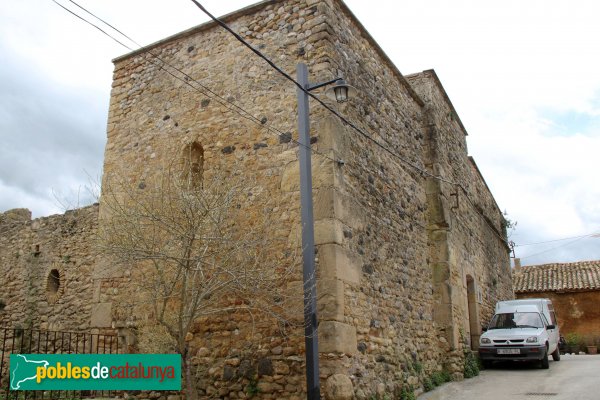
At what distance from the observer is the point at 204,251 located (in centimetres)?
639

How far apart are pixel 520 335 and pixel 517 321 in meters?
1.16

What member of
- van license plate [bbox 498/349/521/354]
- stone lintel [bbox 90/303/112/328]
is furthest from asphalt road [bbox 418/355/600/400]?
stone lintel [bbox 90/303/112/328]

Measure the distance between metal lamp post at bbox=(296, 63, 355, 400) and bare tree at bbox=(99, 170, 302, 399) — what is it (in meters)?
0.48

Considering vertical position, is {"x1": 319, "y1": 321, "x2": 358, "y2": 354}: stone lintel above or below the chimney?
below

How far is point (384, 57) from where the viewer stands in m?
10.2

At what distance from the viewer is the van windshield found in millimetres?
12836

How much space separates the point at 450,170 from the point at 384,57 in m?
4.00

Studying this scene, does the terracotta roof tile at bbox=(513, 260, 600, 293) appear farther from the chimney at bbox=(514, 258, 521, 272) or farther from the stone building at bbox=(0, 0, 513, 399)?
the stone building at bbox=(0, 0, 513, 399)

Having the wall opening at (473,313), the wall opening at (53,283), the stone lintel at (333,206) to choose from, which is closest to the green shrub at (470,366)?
the wall opening at (473,313)

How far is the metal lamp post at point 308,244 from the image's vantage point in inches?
249

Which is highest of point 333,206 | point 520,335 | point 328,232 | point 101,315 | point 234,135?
point 234,135

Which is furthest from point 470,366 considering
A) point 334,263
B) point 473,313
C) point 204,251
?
point 204,251

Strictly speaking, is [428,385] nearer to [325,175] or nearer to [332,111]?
[325,175]

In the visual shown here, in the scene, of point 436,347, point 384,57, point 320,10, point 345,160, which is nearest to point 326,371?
point 345,160
